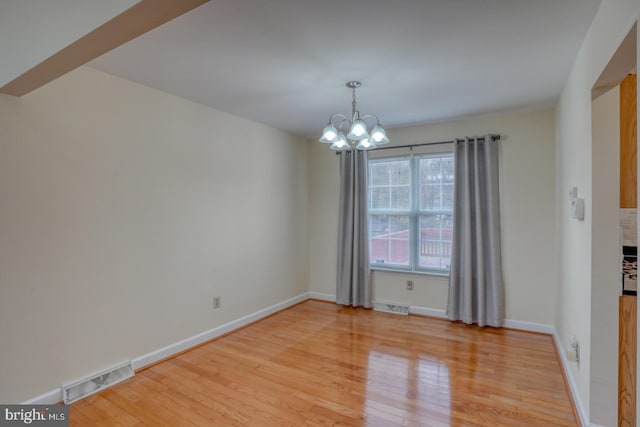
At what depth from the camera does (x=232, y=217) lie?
3.77m

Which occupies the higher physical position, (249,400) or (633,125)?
(633,125)

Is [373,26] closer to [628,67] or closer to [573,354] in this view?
[628,67]

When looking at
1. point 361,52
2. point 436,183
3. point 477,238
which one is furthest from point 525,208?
point 361,52

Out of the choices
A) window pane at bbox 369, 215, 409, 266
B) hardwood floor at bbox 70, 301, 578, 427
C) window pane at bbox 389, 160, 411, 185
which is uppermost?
window pane at bbox 389, 160, 411, 185

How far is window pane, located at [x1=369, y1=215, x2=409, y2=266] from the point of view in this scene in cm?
443

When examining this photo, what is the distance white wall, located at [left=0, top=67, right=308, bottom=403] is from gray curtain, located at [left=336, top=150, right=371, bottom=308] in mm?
1270

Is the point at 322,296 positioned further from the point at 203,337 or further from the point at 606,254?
the point at 606,254

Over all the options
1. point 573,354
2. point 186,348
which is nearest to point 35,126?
point 186,348

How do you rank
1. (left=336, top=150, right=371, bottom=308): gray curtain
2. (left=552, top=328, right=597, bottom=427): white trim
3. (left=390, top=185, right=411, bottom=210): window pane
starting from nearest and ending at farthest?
(left=552, top=328, right=597, bottom=427): white trim
(left=390, top=185, right=411, bottom=210): window pane
(left=336, top=150, right=371, bottom=308): gray curtain

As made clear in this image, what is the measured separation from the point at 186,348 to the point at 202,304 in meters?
0.43

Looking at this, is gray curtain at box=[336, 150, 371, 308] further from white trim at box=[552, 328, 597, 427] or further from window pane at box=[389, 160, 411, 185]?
white trim at box=[552, 328, 597, 427]

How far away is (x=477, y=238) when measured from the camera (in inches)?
149

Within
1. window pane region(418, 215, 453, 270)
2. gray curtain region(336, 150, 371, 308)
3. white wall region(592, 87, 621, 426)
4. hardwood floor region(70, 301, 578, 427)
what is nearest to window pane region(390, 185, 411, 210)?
window pane region(418, 215, 453, 270)

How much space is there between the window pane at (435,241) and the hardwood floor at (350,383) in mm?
839
